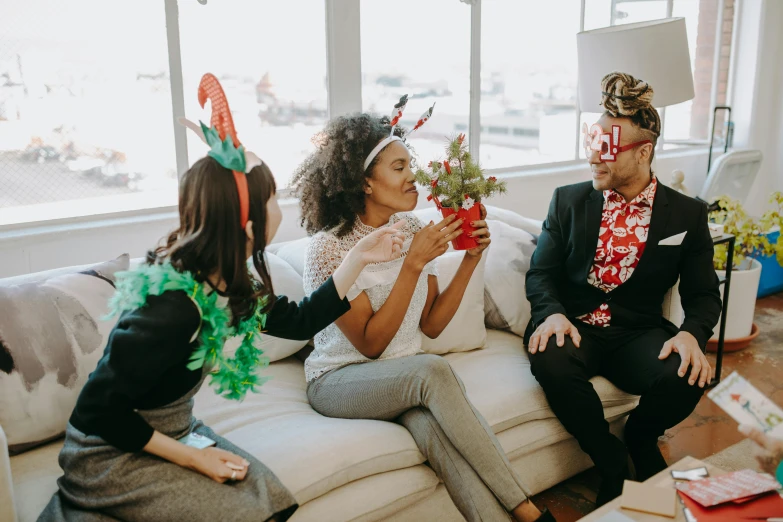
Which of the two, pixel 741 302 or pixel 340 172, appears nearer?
pixel 340 172

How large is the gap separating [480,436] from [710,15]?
3859 millimetres

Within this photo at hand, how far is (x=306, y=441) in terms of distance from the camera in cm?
171

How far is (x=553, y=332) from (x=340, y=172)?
80cm

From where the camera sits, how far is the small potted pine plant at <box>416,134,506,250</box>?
186cm

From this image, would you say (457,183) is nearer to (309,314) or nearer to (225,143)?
(309,314)

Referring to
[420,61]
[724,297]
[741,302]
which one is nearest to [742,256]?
[741,302]

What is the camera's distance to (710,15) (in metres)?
4.50

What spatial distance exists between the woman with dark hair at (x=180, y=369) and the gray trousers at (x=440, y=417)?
403 mm

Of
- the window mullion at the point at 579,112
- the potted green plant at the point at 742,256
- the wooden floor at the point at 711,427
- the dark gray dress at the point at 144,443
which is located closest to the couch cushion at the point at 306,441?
the dark gray dress at the point at 144,443

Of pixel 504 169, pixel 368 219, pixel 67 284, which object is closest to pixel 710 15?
pixel 504 169

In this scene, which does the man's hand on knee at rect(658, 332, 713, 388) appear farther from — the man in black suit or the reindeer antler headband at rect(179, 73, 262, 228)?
the reindeer antler headband at rect(179, 73, 262, 228)

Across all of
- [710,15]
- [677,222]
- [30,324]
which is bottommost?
[30,324]

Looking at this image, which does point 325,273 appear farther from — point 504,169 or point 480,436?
point 504,169

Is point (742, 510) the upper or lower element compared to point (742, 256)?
lower
